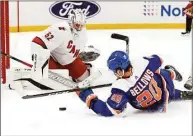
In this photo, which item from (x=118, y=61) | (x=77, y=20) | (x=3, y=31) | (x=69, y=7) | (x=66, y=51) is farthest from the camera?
(x=69, y=7)

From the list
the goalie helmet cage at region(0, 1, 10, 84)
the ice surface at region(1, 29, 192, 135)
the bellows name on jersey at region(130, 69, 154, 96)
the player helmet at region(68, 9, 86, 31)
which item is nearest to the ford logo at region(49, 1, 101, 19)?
the goalie helmet cage at region(0, 1, 10, 84)

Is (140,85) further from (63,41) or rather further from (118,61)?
(63,41)

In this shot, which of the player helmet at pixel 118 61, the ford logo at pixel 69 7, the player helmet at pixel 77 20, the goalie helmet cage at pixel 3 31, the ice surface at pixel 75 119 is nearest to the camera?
the ice surface at pixel 75 119

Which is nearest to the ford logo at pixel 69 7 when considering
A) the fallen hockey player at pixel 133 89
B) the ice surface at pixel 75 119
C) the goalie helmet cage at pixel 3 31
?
the goalie helmet cage at pixel 3 31

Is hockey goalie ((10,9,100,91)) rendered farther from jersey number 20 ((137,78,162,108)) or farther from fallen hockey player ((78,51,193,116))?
jersey number 20 ((137,78,162,108))

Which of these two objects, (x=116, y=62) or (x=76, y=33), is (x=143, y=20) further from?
(x=116, y=62)

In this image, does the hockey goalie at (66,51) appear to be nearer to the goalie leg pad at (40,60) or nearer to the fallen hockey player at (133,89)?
the goalie leg pad at (40,60)

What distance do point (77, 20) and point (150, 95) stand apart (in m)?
0.74

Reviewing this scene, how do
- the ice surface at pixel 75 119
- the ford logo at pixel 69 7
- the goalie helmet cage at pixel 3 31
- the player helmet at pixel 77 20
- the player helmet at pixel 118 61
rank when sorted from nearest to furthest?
the ice surface at pixel 75 119 → the player helmet at pixel 118 61 → the player helmet at pixel 77 20 → the goalie helmet cage at pixel 3 31 → the ford logo at pixel 69 7

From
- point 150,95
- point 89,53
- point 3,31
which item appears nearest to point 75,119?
point 150,95

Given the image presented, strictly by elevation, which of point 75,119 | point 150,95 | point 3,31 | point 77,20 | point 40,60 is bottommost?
point 75,119

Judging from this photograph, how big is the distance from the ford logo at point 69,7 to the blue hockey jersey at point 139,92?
9.45ft

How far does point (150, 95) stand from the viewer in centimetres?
288

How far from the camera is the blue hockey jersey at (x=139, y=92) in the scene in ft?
9.26
